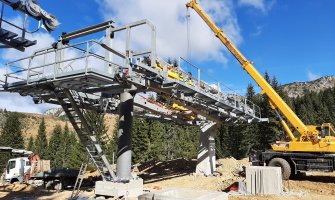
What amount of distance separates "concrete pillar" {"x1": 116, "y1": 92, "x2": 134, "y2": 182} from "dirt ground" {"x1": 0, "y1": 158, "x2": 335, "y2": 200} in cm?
190

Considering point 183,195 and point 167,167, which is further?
point 167,167

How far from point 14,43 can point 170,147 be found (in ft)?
180

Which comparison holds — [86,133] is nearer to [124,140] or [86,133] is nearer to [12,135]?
[124,140]

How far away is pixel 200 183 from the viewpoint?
74.0 ft

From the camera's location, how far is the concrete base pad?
43.9 feet

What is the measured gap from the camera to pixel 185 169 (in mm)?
31281


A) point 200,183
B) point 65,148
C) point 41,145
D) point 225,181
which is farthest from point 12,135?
point 225,181

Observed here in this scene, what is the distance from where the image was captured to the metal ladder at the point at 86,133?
1415cm

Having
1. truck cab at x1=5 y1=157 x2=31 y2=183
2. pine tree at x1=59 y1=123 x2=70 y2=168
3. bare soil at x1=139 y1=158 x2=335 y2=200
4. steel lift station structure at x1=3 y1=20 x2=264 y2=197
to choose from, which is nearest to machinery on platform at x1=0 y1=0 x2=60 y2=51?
steel lift station structure at x1=3 y1=20 x2=264 y2=197

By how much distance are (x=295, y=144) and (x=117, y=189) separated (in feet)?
47.1

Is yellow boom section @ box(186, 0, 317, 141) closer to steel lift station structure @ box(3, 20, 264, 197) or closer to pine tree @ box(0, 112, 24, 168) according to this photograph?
steel lift station structure @ box(3, 20, 264, 197)

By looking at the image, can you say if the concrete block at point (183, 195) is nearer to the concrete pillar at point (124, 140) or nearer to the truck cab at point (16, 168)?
the concrete pillar at point (124, 140)

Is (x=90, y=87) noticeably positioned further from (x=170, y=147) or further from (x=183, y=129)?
(x=183, y=129)

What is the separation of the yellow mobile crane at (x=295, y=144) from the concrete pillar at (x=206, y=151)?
15.1 ft
